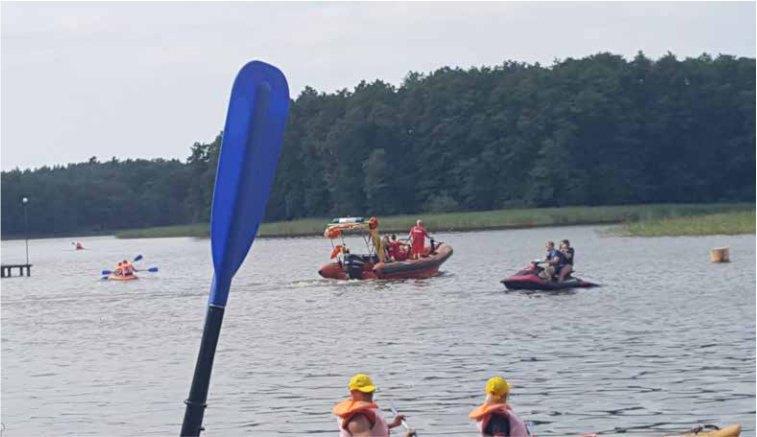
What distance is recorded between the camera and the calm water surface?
15586mm

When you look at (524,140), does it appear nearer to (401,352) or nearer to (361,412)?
(401,352)

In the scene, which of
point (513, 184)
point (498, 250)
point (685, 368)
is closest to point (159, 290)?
point (498, 250)

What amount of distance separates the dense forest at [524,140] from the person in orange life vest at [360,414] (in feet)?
292

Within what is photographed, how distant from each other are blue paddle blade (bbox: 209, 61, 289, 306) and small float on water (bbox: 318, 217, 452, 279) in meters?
30.7

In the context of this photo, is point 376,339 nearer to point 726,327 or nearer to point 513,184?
point 726,327

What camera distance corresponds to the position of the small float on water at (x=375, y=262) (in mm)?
37438

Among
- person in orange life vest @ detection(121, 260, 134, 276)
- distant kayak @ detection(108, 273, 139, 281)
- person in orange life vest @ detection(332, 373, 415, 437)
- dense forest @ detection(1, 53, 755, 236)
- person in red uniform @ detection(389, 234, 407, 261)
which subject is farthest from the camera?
dense forest @ detection(1, 53, 755, 236)

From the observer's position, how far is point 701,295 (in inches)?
1211

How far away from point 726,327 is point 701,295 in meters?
7.50

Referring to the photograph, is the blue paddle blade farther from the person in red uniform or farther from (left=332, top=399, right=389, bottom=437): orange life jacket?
the person in red uniform

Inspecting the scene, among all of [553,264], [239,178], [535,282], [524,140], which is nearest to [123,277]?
[535,282]

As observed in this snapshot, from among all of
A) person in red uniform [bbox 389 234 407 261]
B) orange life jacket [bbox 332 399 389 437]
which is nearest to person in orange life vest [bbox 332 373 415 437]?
orange life jacket [bbox 332 399 389 437]

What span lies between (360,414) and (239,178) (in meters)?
4.29

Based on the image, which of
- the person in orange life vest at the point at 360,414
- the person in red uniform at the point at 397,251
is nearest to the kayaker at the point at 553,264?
the person in red uniform at the point at 397,251
